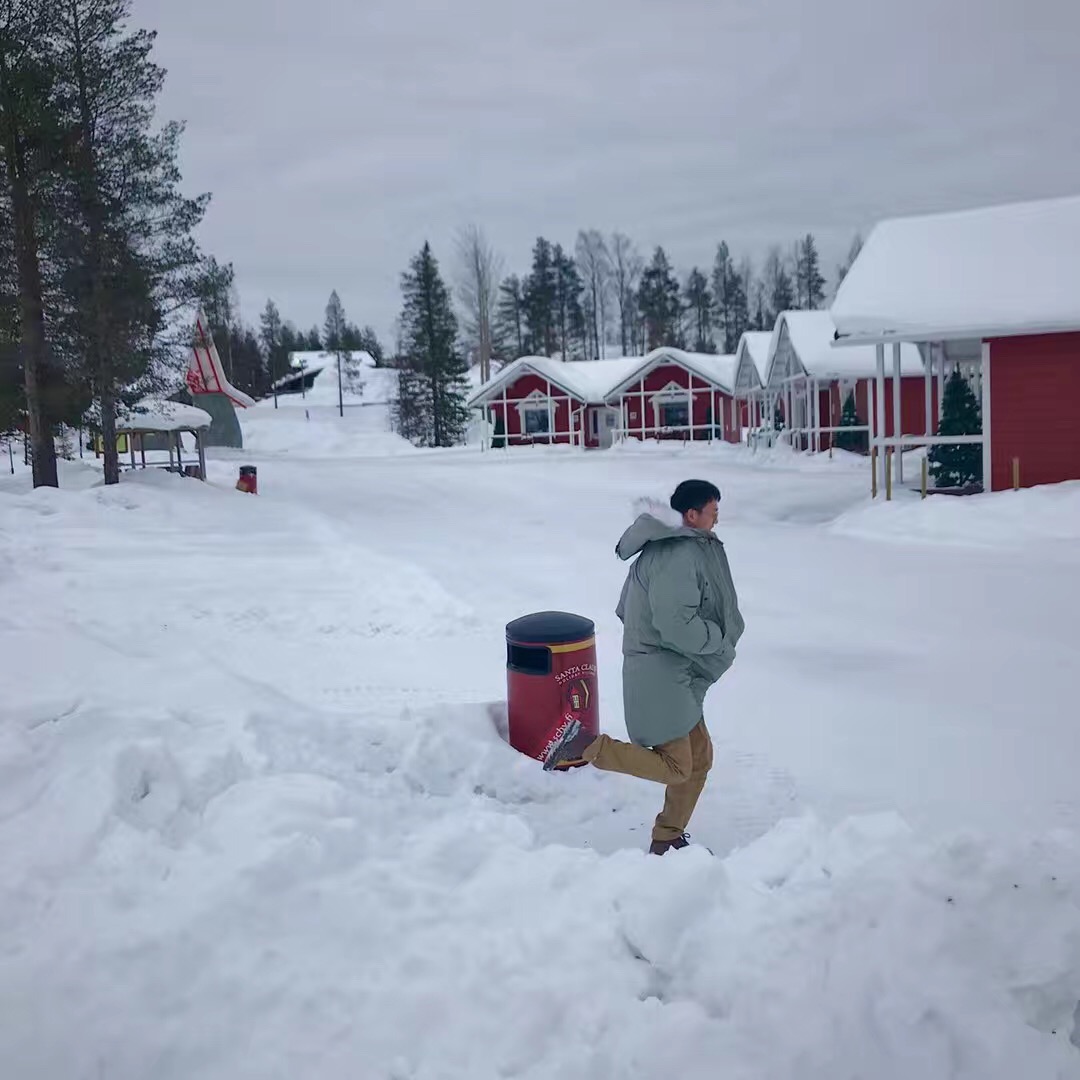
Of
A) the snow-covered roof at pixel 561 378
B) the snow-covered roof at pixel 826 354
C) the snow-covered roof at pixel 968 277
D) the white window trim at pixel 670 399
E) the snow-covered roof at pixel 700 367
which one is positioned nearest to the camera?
the snow-covered roof at pixel 968 277

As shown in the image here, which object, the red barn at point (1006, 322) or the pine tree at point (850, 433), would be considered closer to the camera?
the red barn at point (1006, 322)

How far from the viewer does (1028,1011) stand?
282 cm

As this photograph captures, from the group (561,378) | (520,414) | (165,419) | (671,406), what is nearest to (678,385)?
(671,406)

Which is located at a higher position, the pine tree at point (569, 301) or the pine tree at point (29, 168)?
the pine tree at point (569, 301)

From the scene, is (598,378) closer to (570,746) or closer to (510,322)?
(510,322)

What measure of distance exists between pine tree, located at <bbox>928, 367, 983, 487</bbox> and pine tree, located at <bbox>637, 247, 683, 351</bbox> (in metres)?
57.6

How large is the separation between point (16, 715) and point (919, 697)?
5673 mm

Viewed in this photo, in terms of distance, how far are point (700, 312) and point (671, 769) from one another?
8183 centimetres

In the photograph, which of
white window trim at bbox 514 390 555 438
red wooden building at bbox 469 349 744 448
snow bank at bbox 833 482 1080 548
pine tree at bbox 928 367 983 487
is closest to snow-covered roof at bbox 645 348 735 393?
red wooden building at bbox 469 349 744 448

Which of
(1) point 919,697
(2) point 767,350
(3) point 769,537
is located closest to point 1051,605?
(1) point 919,697

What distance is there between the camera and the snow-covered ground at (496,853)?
2861 millimetres

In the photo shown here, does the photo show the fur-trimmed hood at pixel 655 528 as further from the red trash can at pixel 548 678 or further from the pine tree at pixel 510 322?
the pine tree at pixel 510 322

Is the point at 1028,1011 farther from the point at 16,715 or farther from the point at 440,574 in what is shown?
the point at 440,574

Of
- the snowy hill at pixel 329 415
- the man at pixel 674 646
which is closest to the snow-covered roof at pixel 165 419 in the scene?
the snowy hill at pixel 329 415
